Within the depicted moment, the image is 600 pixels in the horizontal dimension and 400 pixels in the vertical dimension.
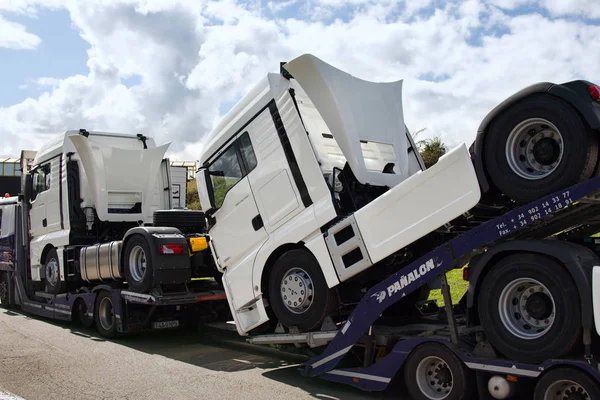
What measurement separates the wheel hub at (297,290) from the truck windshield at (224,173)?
4.73 feet

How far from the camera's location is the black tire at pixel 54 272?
11.0 m

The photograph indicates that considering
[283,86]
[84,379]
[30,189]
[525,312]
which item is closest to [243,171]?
[283,86]

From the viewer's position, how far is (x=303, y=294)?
619cm

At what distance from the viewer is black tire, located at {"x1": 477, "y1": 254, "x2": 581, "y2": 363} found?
423 centimetres

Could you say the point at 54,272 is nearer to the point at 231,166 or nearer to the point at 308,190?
the point at 231,166

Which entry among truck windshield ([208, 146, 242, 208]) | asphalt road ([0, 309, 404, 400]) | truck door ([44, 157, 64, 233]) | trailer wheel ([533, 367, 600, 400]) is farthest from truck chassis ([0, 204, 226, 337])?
trailer wheel ([533, 367, 600, 400])

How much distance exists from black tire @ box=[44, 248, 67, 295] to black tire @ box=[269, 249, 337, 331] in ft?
19.9

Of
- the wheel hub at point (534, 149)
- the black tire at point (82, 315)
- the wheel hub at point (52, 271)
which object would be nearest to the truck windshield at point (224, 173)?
the wheel hub at point (534, 149)

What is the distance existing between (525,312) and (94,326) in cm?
839

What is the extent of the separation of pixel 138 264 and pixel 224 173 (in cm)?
281

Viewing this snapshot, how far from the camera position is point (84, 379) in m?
6.69

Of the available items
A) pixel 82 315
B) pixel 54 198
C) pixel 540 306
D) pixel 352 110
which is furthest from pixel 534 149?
pixel 54 198

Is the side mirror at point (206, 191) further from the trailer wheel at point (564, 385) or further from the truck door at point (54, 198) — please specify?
the truck door at point (54, 198)

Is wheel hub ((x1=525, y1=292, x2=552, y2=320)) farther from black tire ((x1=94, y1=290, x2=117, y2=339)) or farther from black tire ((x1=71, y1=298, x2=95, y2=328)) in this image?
black tire ((x1=71, y1=298, x2=95, y2=328))
